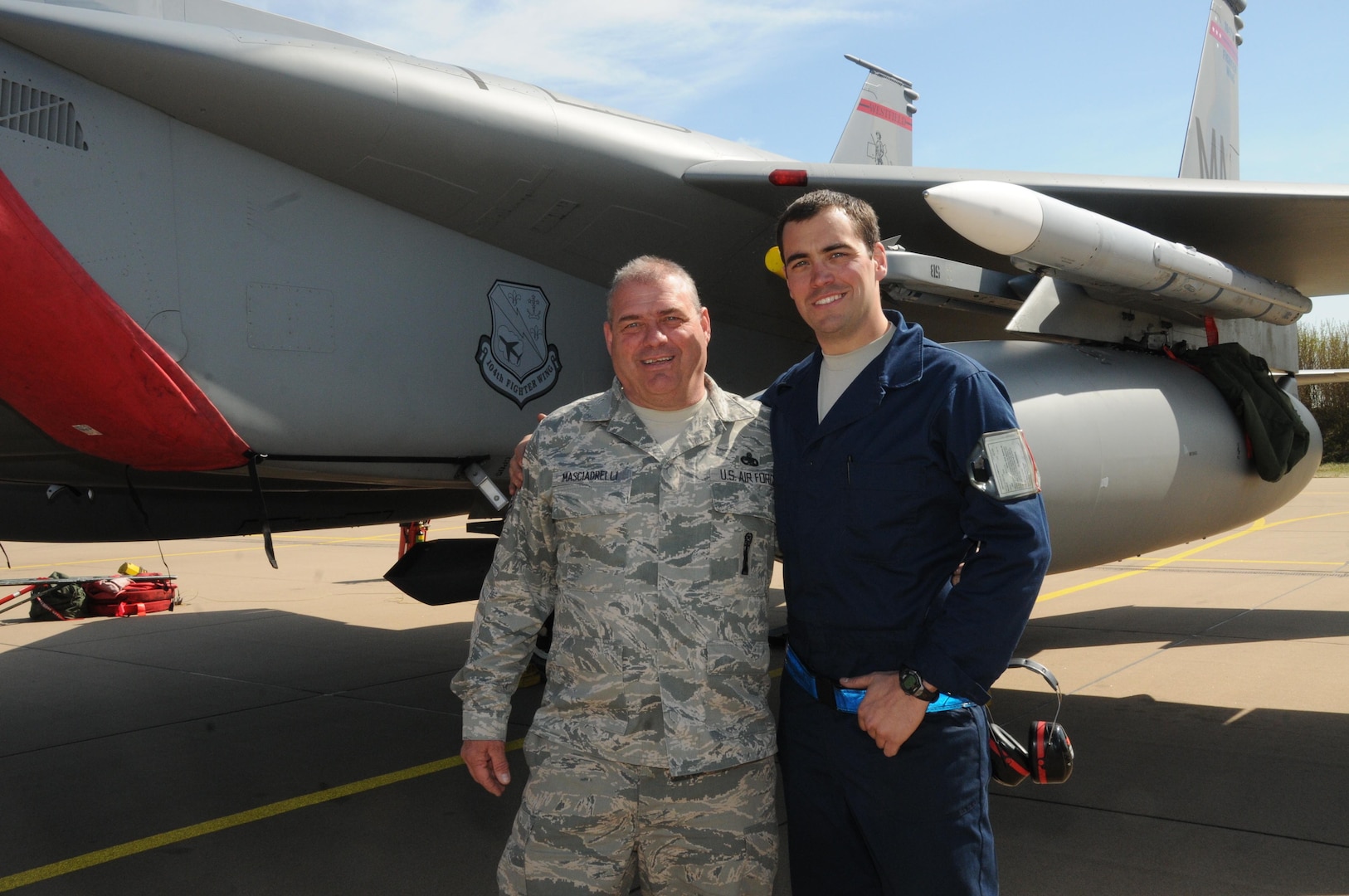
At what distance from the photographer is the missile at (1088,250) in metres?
3.45

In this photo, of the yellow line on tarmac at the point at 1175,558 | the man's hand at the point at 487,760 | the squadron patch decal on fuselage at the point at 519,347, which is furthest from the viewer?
the yellow line on tarmac at the point at 1175,558

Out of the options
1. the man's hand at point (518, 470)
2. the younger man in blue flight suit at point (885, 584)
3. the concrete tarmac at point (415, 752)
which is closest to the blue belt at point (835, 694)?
the younger man in blue flight suit at point (885, 584)

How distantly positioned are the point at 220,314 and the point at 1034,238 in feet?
9.27

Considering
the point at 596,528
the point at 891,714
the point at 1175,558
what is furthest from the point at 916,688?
the point at 1175,558

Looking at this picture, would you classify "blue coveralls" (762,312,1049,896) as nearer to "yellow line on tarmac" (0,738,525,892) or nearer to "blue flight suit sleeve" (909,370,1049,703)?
"blue flight suit sleeve" (909,370,1049,703)

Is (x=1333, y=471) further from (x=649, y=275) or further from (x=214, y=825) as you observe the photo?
(x=649, y=275)

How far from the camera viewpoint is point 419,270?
4.01 metres

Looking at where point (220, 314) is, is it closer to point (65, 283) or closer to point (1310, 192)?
point (65, 283)

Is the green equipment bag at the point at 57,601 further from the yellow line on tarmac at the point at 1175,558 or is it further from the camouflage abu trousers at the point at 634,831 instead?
the camouflage abu trousers at the point at 634,831

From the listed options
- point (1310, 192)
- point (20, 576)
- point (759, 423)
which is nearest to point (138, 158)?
point (759, 423)

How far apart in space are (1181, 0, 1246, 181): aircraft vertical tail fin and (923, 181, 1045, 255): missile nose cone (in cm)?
524

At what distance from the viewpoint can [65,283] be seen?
3.06m

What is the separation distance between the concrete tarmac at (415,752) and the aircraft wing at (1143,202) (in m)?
2.49

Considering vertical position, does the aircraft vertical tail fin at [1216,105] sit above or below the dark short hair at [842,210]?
above
